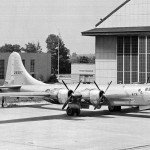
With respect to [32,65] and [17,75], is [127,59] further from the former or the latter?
[32,65]

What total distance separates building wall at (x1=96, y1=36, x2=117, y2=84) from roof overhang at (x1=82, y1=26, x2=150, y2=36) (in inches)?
46.2

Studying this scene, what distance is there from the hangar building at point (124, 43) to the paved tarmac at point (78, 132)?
20735 millimetres

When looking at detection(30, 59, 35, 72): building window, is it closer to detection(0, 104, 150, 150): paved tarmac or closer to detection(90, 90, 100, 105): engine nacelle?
detection(0, 104, 150, 150): paved tarmac

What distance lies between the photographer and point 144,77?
168 feet

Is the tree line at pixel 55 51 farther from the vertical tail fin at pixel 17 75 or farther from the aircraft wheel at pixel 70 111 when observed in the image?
the aircraft wheel at pixel 70 111

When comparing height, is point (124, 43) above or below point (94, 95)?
above

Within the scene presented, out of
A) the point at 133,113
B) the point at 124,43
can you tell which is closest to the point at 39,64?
the point at 124,43

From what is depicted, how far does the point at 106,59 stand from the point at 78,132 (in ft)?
107

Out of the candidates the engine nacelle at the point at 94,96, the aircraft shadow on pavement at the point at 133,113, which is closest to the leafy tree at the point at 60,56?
the aircraft shadow on pavement at the point at 133,113

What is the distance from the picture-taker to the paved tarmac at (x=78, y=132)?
17.9 metres

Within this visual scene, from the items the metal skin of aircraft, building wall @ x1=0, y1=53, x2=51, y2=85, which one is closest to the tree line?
building wall @ x1=0, y1=53, x2=51, y2=85

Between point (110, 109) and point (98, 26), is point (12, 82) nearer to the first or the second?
point (110, 109)

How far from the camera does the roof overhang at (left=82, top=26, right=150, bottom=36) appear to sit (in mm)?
50594

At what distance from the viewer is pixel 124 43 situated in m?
52.2
